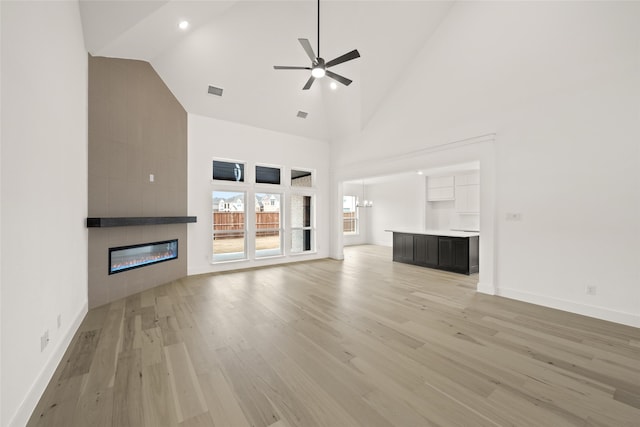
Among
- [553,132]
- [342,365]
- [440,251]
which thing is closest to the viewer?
[342,365]

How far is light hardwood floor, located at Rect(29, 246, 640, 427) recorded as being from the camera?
1.75m

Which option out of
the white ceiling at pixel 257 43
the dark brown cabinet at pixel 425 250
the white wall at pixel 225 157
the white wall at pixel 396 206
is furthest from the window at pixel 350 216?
the white ceiling at pixel 257 43

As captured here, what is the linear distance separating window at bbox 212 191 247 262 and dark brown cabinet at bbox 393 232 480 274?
4.12 metres

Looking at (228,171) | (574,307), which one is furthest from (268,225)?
(574,307)

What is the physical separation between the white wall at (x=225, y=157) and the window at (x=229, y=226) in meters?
0.23

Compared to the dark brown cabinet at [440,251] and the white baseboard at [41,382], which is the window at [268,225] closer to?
the dark brown cabinet at [440,251]

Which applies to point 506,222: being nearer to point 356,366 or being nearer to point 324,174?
point 356,366

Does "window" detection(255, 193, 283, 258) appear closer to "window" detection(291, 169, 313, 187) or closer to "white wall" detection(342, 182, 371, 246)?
"window" detection(291, 169, 313, 187)

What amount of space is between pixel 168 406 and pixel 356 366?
1.44 m

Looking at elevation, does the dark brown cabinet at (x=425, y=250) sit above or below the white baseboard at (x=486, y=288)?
above

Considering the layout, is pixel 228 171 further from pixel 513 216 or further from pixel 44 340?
pixel 513 216

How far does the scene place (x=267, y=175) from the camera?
6777 millimetres

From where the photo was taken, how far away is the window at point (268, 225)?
6726 millimetres

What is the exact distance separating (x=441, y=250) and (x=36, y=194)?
6.54 metres
